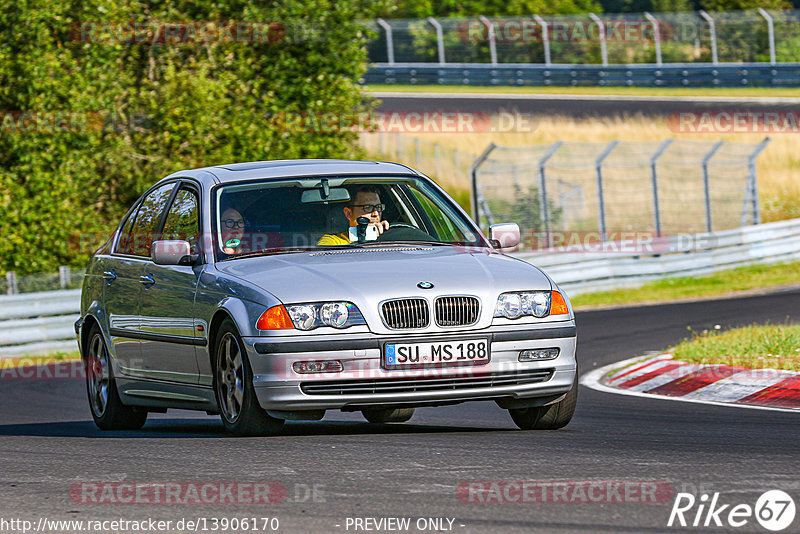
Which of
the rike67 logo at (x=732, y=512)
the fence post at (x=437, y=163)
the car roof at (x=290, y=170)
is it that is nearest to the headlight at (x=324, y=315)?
the car roof at (x=290, y=170)

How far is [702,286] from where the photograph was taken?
24.8m

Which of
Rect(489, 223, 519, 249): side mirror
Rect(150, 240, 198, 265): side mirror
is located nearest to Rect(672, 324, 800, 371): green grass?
Rect(489, 223, 519, 249): side mirror

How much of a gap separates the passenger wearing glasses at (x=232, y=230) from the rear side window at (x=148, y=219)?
900mm

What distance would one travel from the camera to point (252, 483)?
255 inches

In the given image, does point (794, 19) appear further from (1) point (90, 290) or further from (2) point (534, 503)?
(2) point (534, 503)

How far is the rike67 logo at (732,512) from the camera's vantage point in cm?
529

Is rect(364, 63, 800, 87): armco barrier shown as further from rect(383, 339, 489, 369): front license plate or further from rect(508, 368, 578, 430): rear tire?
rect(383, 339, 489, 369): front license plate

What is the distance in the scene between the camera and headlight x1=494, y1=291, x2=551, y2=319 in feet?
26.0

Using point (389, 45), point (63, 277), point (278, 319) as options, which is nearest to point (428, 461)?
point (278, 319)

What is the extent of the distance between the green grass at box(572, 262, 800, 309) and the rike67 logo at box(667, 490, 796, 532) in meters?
17.5

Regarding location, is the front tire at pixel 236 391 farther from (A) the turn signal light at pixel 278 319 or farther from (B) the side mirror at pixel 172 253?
(B) the side mirror at pixel 172 253

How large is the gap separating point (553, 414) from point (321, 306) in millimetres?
1632

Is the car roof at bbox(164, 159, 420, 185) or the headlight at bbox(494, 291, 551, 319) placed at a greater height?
the car roof at bbox(164, 159, 420, 185)

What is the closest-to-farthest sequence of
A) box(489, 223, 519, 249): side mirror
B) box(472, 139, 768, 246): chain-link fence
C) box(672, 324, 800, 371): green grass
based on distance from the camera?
box(489, 223, 519, 249): side mirror < box(672, 324, 800, 371): green grass < box(472, 139, 768, 246): chain-link fence
